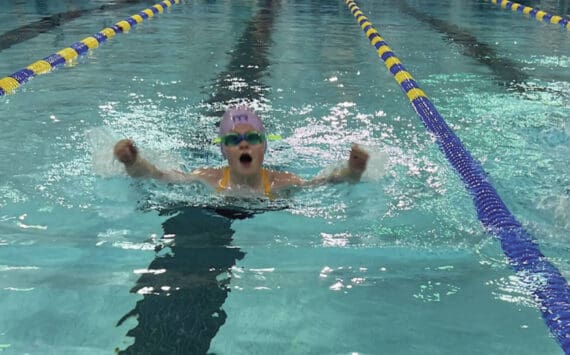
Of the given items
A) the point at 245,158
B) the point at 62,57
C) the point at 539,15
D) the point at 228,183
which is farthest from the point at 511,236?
the point at 539,15

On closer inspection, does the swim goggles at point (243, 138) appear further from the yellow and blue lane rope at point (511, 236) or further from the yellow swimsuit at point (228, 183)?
the yellow and blue lane rope at point (511, 236)

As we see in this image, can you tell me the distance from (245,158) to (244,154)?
0.02 meters

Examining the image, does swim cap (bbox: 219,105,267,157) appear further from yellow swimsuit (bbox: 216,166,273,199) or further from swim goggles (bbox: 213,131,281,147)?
yellow swimsuit (bbox: 216,166,273,199)

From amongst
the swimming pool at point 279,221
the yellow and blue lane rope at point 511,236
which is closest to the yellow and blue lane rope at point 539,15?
the swimming pool at point 279,221

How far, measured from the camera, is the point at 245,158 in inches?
108

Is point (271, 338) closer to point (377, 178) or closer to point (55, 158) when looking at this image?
point (377, 178)

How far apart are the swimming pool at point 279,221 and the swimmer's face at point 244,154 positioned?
8.7 inches

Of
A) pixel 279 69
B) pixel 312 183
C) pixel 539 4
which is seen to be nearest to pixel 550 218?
pixel 312 183

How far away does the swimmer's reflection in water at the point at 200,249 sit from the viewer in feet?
6.22

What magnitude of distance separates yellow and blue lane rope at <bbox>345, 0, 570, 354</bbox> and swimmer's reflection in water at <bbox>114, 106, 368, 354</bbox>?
0.58 meters

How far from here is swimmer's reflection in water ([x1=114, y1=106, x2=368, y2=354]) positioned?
189 cm

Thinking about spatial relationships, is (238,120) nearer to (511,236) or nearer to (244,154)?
(244,154)

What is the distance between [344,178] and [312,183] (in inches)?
6.6

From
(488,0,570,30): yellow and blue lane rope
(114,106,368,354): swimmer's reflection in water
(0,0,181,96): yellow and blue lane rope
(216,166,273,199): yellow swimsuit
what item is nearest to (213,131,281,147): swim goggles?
(114,106,368,354): swimmer's reflection in water
